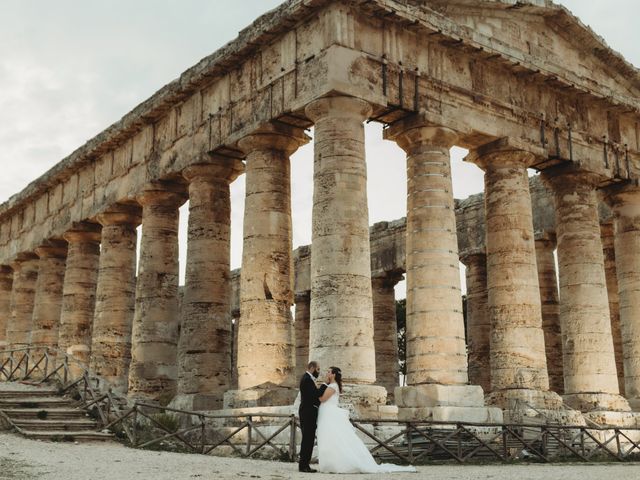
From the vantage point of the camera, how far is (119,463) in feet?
44.1

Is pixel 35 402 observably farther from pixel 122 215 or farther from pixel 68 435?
pixel 122 215

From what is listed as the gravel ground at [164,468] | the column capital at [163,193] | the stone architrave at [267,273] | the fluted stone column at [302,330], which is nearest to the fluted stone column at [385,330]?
the fluted stone column at [302,330]

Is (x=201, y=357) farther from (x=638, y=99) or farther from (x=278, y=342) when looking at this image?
(x=638, y=99)

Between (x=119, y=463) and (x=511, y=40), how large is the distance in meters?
16.3

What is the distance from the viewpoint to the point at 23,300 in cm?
3512

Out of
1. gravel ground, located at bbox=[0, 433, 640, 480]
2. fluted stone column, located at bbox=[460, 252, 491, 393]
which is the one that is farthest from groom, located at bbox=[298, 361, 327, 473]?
fluted stone column, located at bbox=[460, 252, 491, 393]

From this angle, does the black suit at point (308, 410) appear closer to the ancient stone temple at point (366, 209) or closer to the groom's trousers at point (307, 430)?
the groom's trousers at point (307, 430)

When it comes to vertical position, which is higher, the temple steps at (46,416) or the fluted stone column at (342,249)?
the fluted stone column at (342,249)

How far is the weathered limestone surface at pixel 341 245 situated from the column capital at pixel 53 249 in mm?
17225

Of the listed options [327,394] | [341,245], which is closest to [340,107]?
[341,245]

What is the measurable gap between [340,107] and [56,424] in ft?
32.2

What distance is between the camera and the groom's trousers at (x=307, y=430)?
13.3 m

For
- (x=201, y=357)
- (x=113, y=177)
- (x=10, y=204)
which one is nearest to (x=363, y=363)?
(x=201, y=357)

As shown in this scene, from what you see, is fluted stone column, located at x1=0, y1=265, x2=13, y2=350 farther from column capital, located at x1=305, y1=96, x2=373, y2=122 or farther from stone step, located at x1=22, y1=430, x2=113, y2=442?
column capital, located at x1=305, y1=96, x2=373, y2=122
